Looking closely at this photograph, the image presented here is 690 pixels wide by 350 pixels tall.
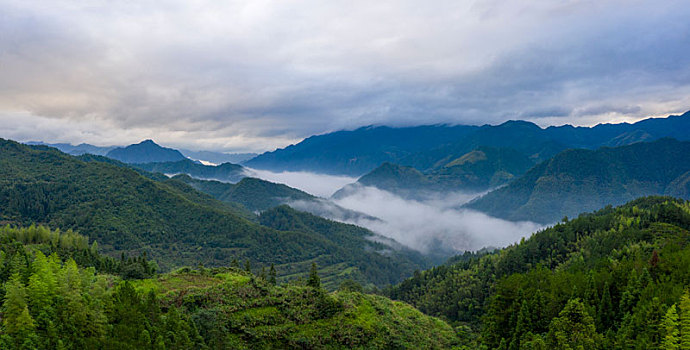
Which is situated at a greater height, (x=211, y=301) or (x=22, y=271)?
(x=22, y=271)

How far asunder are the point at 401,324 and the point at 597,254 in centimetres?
6777

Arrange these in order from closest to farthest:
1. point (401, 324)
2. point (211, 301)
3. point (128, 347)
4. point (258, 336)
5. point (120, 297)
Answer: point (128, 347) < point (120, 297) < point (258, 336) < point (211, 301) < point (401, 324)

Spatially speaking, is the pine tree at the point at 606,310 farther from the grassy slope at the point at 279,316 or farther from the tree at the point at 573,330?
the grassy slope at the point at 279,316

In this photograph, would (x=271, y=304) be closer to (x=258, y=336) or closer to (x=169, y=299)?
(x=258, y=336)

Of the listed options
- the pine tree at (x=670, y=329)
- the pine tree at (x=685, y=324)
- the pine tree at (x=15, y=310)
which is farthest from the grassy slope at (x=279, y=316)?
the pine tree at (x=685, y=324)

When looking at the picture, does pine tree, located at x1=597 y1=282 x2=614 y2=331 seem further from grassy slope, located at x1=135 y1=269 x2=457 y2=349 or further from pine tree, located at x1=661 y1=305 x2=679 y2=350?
grassy slope, located at x1=135 y1=269 x2=457 y2=349

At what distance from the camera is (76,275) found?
48.5m

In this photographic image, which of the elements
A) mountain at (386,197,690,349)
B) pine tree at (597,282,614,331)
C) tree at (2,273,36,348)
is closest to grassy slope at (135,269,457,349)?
tree at (2,273,36,348)

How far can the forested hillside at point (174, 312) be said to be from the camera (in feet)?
131

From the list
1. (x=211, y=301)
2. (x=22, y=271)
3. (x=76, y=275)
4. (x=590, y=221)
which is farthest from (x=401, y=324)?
(x=590, y=221)

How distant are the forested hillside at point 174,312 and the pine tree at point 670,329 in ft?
123

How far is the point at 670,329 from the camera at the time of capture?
144 feet

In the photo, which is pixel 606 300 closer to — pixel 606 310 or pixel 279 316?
pixel 606 310

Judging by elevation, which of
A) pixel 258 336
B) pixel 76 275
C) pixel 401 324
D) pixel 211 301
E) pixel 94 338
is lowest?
pixel 401 324
